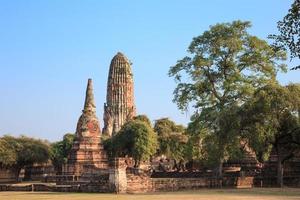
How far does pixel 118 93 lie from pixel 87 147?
5976 cm

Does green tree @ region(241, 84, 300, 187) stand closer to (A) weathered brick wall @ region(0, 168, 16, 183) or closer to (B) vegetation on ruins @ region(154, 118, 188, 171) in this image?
(B) vegetation on ruins @ region(154, 118, 188, 171)

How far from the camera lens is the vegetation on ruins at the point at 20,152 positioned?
52.4 metres

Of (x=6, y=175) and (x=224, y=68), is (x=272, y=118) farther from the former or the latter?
(x=6, y=175)

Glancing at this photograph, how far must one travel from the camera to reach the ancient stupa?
361 feet

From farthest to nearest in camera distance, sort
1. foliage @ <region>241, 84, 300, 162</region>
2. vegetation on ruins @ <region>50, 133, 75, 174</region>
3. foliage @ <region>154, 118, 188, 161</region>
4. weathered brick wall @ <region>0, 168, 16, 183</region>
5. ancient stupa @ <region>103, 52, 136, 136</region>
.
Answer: ancient stupa @ <region>103, 52, 136, 136</region> → vegetation on ruins @ <region>50, 133, 75, 174</region> → foliage @ <region>154, 118, 188, 161</region> → weathered brick wall @ <region>0, 168, 16, 183</region> → foliage @ <region>241, 84, 300, 162</region>

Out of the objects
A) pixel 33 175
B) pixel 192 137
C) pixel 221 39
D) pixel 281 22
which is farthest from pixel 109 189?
pixel 33 175

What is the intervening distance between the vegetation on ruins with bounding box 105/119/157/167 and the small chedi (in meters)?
5.77

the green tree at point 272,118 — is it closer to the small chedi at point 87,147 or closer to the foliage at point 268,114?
the foliage at point 268,114

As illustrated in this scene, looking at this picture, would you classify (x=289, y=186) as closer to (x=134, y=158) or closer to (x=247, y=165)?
(x=247, y=165)

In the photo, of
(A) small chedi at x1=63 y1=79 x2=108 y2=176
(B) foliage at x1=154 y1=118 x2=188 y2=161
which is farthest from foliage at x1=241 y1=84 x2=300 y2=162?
(B) foliage at x1=154 y1=118 x2=188 y2=161

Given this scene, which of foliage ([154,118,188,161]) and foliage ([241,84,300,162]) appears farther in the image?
foliage ([154,118,188,161])

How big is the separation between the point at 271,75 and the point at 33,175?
35.8 meters

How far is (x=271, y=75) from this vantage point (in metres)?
39.9

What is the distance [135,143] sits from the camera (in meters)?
58.2
